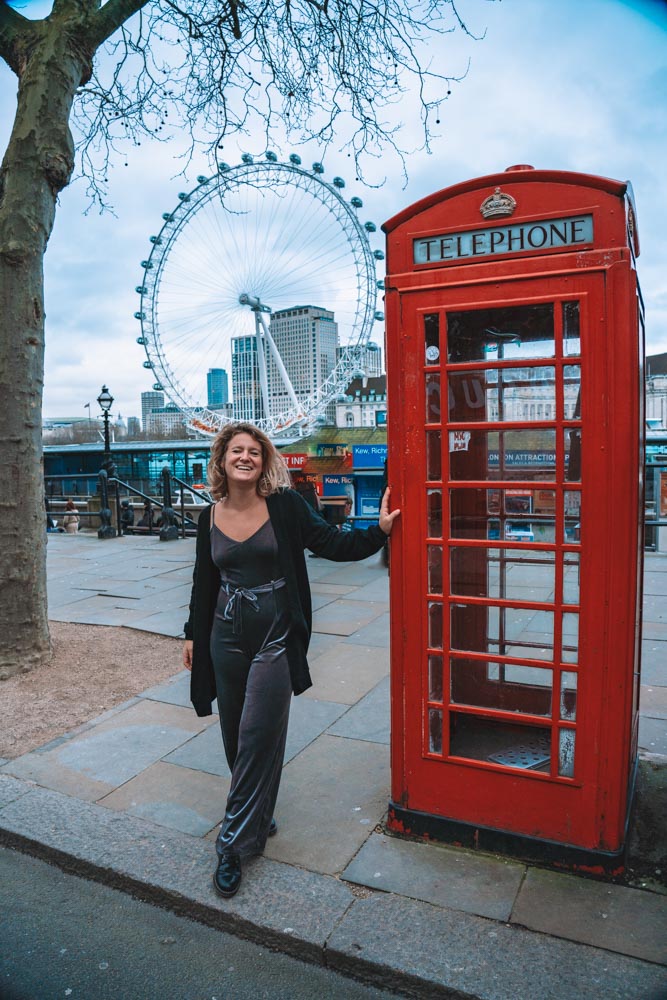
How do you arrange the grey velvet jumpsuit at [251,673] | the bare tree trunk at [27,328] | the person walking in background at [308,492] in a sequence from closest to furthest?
1. the grey velvet jumpsuit at [251,673]
2. the bare tree trunk at [27,328]
3. the person walking in background at [308,492]

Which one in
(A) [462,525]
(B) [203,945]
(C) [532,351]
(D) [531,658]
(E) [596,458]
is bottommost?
(B) [203,945]

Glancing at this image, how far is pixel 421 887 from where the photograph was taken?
2.62m

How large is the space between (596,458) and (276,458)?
1.28 meters

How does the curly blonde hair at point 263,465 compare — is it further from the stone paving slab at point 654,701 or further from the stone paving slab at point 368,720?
the stone paving slab at point 654,701

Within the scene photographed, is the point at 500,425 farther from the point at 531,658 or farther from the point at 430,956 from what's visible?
the point at 430,956

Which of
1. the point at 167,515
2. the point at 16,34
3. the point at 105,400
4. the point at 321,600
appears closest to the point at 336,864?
the point at 321,600

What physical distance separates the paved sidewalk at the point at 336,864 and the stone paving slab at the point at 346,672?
0.08 ft

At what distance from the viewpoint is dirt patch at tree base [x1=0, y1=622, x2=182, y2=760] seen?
423 cm

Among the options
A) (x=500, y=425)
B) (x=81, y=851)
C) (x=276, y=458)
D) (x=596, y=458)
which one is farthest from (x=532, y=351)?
(x=81, y=851)

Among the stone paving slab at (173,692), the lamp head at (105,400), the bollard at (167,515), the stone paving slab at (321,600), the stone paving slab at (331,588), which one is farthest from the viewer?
the lamp head at (105,400)

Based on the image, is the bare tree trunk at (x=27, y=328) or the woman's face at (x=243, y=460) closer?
the woman's face at (x=243, y=460)

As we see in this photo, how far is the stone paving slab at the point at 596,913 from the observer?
2293mm

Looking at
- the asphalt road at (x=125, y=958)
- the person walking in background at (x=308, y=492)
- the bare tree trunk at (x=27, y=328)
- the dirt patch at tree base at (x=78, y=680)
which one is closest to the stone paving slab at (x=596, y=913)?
the asphalt road at (x=125, y=958)

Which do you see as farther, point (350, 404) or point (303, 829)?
point (350, 404)
